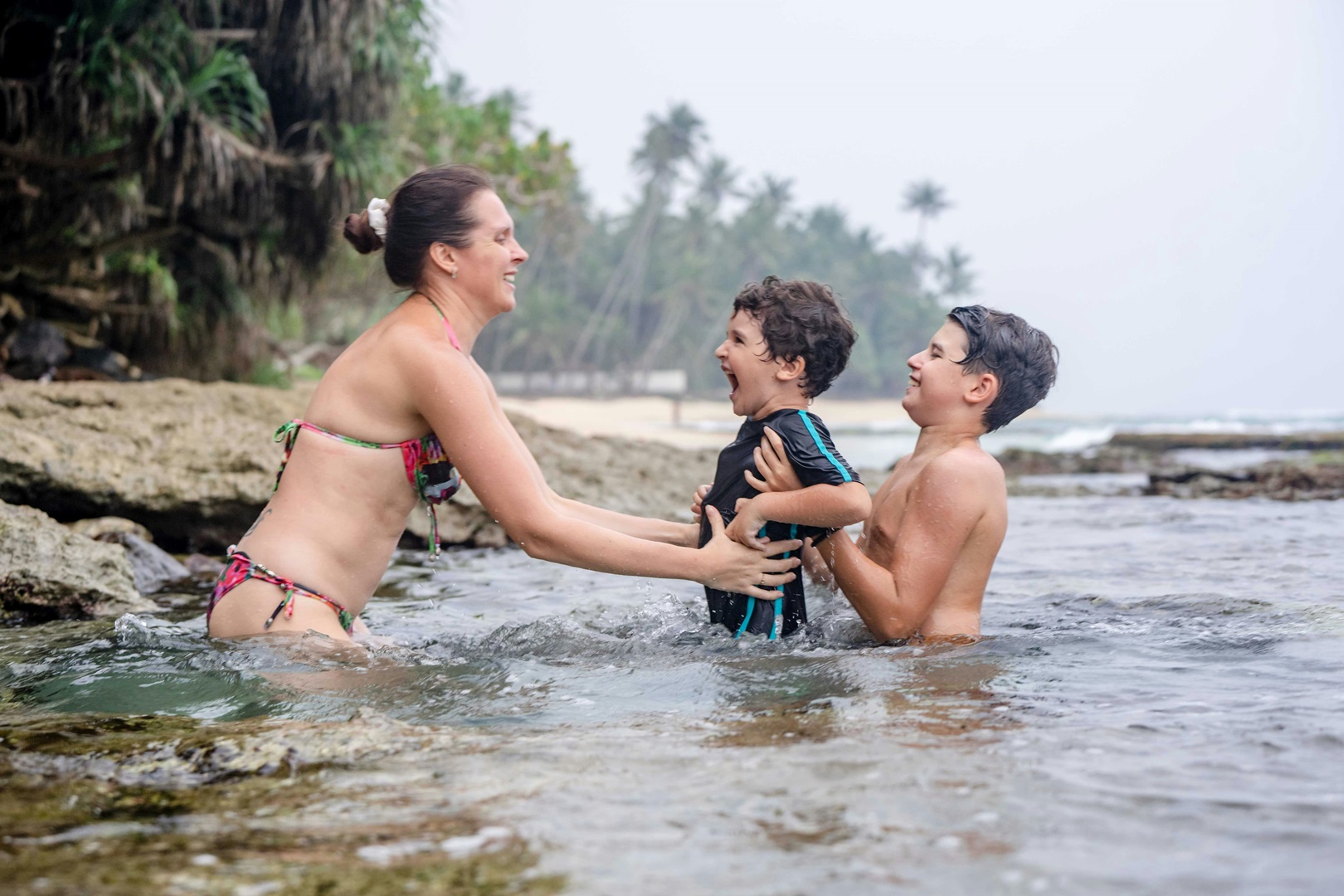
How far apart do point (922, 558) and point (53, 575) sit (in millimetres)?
3321

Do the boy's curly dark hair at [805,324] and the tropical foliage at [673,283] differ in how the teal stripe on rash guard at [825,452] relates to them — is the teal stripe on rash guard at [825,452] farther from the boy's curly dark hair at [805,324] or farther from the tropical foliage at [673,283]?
the tropical foliage at [673,283]

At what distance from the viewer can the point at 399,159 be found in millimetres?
15578

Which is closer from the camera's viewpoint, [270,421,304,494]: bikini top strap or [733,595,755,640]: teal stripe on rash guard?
[270,421,304,494]: bikini top strap

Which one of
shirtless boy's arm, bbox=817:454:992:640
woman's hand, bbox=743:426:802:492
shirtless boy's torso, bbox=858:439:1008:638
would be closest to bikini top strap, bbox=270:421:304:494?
woman's hand, bbox=743:426:802:492

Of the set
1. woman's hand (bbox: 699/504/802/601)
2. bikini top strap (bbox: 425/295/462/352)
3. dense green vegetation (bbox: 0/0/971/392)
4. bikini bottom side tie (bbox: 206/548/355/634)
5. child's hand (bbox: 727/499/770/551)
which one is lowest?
bikini bottom side tie (bbox: 206/548/355/634)

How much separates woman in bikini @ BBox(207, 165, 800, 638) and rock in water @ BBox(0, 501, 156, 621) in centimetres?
131

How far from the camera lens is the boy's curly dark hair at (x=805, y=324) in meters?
3.58

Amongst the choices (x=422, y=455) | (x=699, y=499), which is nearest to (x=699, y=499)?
(x=699, y=499)

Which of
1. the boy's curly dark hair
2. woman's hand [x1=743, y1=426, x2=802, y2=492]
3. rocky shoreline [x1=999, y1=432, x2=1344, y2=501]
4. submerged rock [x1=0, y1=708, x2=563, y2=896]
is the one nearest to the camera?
submerged rock [x1=0, y1=708, x2=563, y2=896]

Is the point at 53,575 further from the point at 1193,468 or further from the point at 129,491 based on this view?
the point at 1193,468

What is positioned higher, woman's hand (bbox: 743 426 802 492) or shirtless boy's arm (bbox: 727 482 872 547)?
woman's hand (bbox: 743 426 802 492)

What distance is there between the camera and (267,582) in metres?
3.31

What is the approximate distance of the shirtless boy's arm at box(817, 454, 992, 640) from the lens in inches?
143

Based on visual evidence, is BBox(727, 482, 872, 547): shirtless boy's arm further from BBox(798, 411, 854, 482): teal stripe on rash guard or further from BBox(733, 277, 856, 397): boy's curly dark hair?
BBox(733, 277, 856, 397): boy's curly dark hair
